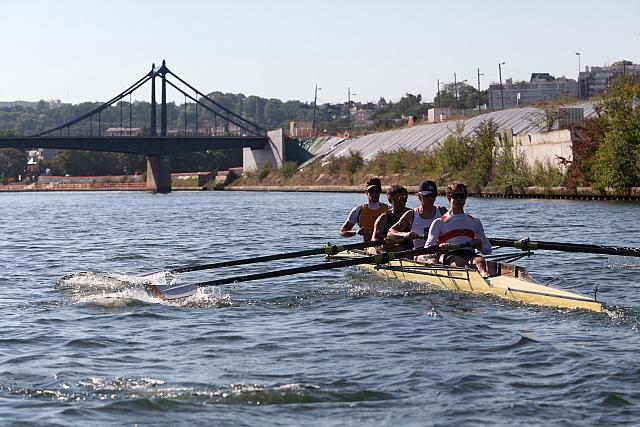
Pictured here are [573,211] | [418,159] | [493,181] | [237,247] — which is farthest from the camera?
[418,159]

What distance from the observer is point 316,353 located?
12.0 metres

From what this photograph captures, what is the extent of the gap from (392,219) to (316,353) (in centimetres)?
719

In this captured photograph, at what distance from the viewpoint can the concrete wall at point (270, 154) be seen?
124 m

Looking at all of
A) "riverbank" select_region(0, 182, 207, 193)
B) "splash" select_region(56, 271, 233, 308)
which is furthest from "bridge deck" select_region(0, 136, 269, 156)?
"splash" select_region(56, 271, 233, 308)

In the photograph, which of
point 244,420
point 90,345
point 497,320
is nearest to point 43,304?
point 90,345

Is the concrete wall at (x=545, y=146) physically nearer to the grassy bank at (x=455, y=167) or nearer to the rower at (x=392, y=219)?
the grassy bank at (x=455, y=167)

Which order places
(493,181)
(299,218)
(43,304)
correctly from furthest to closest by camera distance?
(493,181) → (299,218) → (43,304)

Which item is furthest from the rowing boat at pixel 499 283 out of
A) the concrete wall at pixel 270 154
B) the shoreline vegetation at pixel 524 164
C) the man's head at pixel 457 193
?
the concrete wall at pixel 270 154

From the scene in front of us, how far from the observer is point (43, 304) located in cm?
1659

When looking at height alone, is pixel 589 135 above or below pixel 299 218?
above

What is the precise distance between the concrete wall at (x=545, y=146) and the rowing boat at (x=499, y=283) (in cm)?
4072

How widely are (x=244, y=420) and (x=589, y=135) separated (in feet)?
155

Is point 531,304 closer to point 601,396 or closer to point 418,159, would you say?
point 601,396

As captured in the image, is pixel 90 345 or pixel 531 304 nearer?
pixel 90 345
